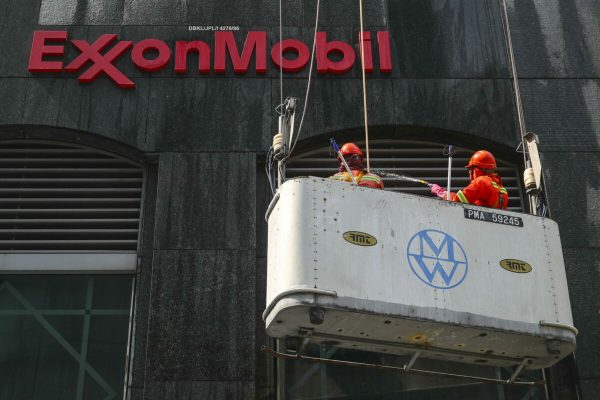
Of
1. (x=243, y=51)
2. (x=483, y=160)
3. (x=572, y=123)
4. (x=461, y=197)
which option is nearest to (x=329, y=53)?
(x=243, y=51)

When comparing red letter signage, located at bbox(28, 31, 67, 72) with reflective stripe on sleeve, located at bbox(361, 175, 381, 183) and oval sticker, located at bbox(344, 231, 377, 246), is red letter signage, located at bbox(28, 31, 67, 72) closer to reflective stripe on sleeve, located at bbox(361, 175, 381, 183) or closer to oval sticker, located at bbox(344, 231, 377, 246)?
reflective stripe on sleeve, located at bbox(361, 175, 381, 183)

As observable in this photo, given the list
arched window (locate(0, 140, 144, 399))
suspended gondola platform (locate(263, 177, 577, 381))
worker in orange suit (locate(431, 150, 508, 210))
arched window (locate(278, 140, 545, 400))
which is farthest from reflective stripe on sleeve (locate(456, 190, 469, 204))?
arched window (locate(0, 140, 144, 399))

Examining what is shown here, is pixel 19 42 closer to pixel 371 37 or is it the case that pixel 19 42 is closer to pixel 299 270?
pixel 371 37

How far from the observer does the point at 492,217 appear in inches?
448

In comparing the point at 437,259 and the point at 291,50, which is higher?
the point at 291,50

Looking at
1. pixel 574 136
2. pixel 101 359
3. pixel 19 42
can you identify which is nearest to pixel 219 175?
pixel 101 359

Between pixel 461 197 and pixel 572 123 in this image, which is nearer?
pixel 461 197

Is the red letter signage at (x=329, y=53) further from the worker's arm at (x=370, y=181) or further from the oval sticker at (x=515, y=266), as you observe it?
the oval sticker at (x=515, y=266)

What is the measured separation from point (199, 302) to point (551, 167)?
6224mm

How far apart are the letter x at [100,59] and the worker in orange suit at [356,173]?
513 cm

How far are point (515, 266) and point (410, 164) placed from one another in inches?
194

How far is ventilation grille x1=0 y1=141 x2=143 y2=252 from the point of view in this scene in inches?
595

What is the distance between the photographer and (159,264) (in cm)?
1436

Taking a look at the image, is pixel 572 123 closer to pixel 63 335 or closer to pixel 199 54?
pixel 199 54
